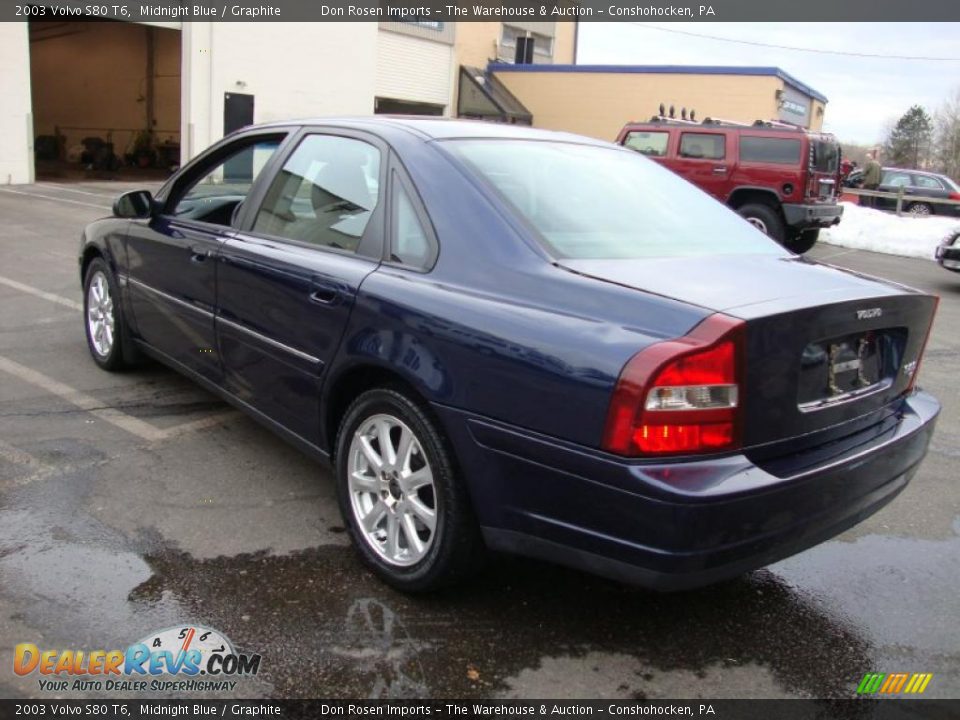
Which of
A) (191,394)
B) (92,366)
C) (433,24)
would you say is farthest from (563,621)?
(433,24)

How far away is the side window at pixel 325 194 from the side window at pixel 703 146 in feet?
39.4

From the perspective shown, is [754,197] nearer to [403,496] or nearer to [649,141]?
[649,141]

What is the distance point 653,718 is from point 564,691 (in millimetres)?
263

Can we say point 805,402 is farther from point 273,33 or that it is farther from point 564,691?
point 273,33

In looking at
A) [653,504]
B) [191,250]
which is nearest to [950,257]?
[191,250]

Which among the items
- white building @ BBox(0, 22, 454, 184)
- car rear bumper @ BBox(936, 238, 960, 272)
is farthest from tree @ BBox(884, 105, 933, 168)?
car rear bumper @ BBox(936, 238, 960, 272)

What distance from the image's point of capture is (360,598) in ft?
9.75

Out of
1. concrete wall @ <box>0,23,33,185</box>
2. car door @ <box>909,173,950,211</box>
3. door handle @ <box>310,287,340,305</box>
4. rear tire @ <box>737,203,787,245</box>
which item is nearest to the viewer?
door handle @ <box>310,287,340,305</box>

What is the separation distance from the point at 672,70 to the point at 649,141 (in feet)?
38.8

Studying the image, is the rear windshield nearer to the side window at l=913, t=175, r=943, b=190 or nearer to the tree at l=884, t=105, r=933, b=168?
the side window at l=913, t=175, r=943, b=190

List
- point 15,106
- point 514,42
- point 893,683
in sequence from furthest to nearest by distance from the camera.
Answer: point 514,42, point 15,106, point 893,683

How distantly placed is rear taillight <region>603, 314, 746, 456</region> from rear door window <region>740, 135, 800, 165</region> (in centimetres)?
1269

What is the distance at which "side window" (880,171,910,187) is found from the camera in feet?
74.6

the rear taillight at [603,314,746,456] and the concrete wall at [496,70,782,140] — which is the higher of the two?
the concrete wall at [496,70,782,140]
